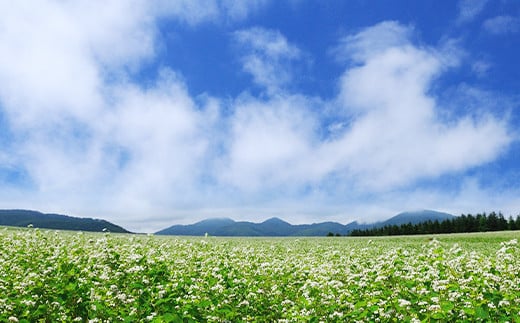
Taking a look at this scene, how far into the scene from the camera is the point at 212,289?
405 inches

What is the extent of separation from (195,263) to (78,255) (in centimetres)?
437

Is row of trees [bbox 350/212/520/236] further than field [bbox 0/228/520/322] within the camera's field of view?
Yes

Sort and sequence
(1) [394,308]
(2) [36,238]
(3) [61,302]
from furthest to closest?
(2) [36,238] → (3) [61,302] → (1) [394,308]

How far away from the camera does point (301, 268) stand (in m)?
14.6

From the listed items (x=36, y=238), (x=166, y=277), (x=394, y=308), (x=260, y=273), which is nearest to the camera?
(x=394, y=308)

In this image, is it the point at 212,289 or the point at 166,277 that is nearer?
the point at 212,289

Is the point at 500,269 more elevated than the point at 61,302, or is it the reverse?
the point at 500,269

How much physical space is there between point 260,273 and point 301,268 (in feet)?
4.96

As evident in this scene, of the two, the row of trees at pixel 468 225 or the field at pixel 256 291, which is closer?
the field at pixel 256 291

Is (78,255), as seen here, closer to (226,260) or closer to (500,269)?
(226,260)

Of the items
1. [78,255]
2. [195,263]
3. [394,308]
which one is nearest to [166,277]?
[195,263]

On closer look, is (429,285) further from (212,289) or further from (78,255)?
(78,255)

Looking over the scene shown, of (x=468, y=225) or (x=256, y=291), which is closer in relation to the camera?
(x=256, y=291)

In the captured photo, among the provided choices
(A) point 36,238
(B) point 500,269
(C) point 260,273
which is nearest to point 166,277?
(C) point 260,273
